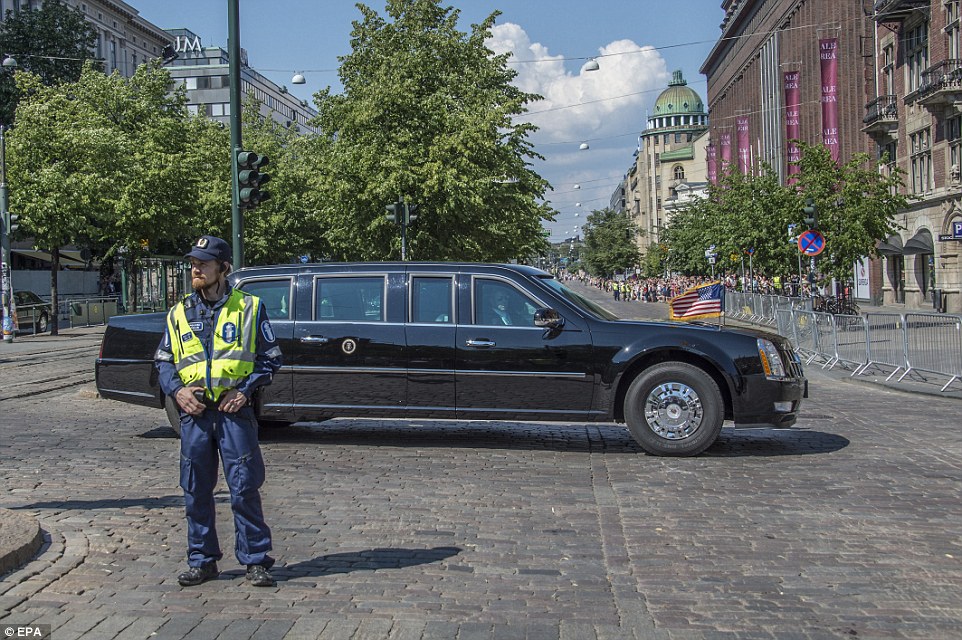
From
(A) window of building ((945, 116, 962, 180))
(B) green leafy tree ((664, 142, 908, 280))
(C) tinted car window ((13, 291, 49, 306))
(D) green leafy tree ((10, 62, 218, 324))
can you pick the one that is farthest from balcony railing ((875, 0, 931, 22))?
(C) tinted car window ((13, 291, 49, 306))

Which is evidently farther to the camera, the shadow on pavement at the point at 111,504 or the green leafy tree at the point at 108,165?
the green leafy tree at the point at 108,165

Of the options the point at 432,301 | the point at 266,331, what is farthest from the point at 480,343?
the point at 266,331

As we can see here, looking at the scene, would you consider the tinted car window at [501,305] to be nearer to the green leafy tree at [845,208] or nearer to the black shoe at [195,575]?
the black shoe at [195,575]

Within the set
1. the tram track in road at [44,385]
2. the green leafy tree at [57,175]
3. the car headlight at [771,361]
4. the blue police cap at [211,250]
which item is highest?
the green leafy tree at [57,175]

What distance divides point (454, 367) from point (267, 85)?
107446 mm

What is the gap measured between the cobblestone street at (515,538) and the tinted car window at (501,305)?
45.6 inches

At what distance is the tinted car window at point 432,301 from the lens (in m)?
9.00

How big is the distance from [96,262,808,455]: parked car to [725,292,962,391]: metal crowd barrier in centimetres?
707

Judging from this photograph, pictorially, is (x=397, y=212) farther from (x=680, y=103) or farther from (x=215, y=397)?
(x=680, y=103)

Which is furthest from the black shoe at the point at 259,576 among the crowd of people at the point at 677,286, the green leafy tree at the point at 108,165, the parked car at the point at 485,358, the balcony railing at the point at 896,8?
the balcony railing at the point at 896,8

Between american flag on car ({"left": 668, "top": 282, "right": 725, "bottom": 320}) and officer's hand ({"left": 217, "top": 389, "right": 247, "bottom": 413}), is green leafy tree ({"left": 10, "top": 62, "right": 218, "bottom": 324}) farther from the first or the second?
officer's hand ({"left": 217, "top": 389, "right": 247, "bottom": 413})

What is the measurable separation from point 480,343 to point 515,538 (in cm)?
309

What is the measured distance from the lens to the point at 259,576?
16.0 feet

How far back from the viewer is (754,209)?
35.2 meters
